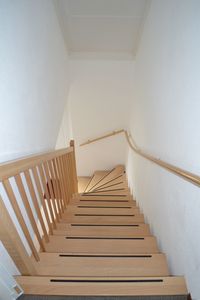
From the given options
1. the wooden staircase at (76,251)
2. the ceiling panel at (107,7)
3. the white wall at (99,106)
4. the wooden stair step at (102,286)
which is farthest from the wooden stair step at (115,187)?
the ceiling panel at (107,7)

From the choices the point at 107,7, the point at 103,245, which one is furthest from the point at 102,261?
the point at 107,7

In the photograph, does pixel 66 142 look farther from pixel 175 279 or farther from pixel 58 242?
pixel 175 279

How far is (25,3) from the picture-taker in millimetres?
1578

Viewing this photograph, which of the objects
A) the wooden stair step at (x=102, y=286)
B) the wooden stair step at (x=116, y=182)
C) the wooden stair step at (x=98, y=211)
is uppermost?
the wooden stair step at (x=116, y=182)

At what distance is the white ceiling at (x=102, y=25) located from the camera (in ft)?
8.34

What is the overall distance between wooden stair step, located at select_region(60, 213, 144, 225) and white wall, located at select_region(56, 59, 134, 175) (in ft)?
9.76

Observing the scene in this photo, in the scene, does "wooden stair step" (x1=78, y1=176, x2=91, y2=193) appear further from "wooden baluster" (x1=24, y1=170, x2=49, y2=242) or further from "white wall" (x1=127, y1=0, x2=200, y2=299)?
"wooden baluster" (x1=24, y1=170, x2=49, y2=242)

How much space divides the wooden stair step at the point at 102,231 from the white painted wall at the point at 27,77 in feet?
2.36

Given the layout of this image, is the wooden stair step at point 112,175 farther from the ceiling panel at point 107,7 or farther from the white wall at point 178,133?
the ceiling panel at point 107,7

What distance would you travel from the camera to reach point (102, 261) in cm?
135

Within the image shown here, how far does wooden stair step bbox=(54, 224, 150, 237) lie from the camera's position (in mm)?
1813

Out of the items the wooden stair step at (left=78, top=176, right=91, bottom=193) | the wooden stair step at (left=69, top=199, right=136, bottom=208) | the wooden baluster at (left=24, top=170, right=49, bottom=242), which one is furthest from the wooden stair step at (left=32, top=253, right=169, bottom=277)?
the wooden stair step at (left=78, top=176, right=91, bottom=193)

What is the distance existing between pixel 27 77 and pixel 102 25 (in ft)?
6.43

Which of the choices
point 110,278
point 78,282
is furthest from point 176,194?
point 78,282
